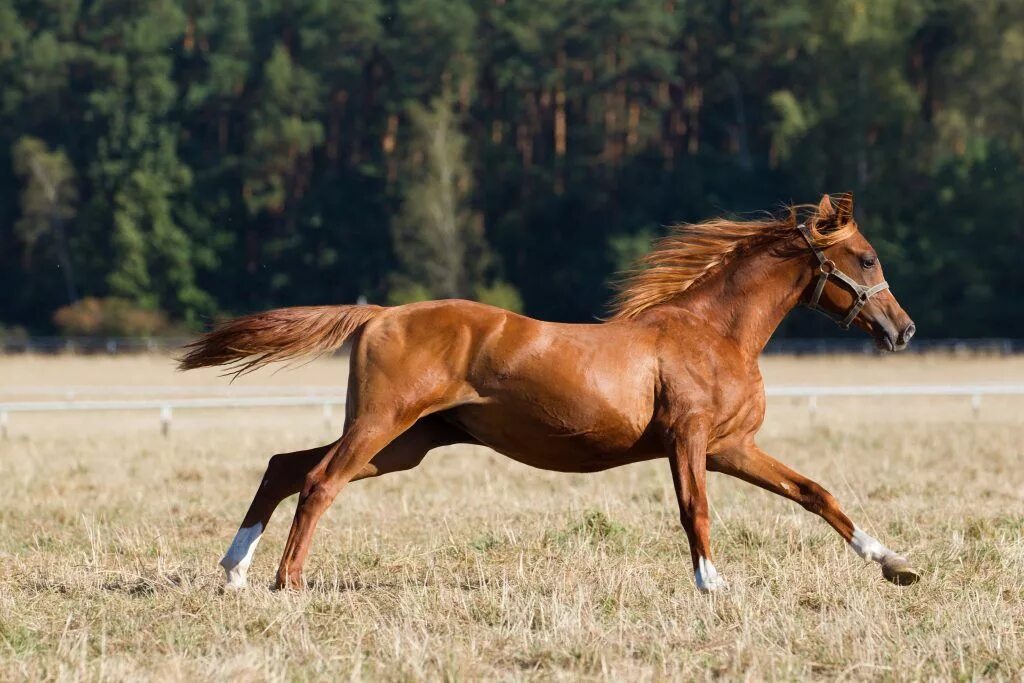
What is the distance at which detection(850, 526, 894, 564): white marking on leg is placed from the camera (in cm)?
822

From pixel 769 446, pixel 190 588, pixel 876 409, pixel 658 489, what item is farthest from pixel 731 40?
pixel 190 588

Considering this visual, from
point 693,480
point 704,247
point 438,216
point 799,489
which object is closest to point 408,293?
point 438,216

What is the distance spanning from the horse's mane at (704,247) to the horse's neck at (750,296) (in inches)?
3.5

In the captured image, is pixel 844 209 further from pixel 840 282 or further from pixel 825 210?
pixel 840 282

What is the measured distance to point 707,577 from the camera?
26.2 ft

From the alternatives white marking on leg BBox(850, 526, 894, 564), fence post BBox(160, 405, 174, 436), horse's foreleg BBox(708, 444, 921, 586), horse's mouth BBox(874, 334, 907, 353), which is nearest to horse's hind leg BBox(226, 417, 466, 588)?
horse's foreleg BBox(708, 444, 921, 586)

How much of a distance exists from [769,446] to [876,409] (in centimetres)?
996

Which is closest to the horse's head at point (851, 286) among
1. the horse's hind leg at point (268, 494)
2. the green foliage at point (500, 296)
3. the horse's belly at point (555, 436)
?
the horse's belly at point (555, 436)

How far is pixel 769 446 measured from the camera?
19.1 metres

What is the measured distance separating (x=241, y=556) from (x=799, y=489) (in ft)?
10.2

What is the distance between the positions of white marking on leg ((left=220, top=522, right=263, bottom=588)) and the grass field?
0.57 ft

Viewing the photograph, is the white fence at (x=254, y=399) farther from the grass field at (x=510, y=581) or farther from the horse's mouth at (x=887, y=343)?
the horse's mouth at (x=887, y=343)

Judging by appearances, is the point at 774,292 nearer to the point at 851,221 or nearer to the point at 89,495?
the point at 851,221

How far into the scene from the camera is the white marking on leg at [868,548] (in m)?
8.22
